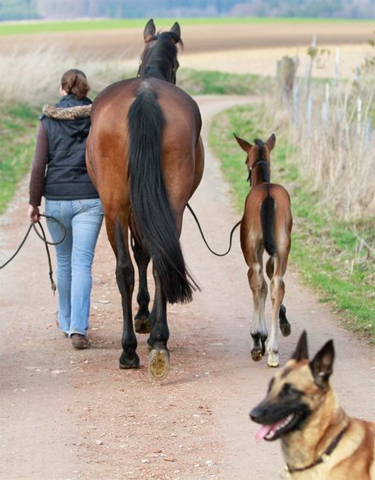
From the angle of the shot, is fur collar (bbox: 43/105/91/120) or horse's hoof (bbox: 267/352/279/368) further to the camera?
fur collar (bbox: 43/105/91/120)

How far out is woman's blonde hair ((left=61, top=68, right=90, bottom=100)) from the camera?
8303mm

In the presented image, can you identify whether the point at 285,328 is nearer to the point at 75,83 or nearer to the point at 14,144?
the point at 75,83

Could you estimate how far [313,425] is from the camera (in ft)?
14.3

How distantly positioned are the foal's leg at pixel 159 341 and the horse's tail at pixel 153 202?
0.32 ft

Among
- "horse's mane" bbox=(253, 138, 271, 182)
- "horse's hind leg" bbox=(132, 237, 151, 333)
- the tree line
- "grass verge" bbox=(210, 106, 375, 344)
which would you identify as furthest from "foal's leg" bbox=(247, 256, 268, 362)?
the tree line

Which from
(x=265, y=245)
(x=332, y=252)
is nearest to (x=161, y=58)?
(x=265, y=245)

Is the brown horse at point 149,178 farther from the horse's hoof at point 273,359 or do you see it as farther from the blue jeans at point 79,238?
the horse's hoof at point 273,359

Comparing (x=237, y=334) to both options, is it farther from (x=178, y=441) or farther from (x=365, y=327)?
(x=178, y=441)

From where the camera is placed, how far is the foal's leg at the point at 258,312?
25.3 feet

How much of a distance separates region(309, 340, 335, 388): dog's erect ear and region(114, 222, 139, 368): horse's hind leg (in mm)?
3405

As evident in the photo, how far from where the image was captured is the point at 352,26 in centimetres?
8144

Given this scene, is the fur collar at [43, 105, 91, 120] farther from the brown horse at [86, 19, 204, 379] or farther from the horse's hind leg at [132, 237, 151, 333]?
the horse's hind leg at [132, 237, 151, 333]

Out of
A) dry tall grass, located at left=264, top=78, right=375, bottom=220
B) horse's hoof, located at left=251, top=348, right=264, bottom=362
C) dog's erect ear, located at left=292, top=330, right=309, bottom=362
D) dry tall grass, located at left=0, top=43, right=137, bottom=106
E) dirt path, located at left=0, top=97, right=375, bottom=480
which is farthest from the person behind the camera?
dry tall grass, located at left=0, top=43, right=137, bottom=106

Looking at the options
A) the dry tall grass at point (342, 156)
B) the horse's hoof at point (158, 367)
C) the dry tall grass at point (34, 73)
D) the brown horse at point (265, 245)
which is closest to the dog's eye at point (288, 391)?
the horse's hoof at point (158, 367)
